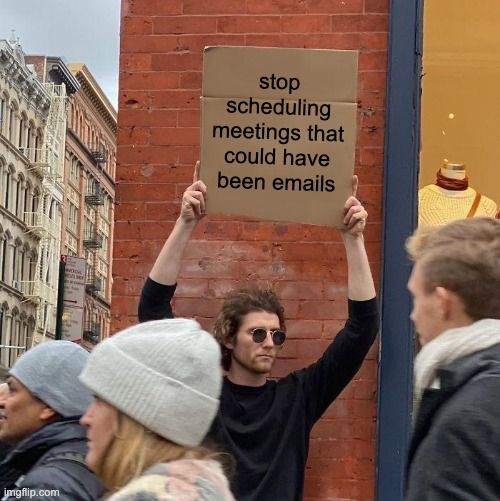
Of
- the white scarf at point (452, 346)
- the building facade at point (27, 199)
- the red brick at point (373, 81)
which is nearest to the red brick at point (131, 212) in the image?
the red brick at point (373, 81)

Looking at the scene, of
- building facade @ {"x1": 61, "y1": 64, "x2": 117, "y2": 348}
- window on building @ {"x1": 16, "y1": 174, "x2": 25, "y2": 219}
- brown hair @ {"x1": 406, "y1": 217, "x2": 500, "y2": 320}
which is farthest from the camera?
building facade @ {"x1": 61, "y1": 64, "x2": 117, "y2": 348}

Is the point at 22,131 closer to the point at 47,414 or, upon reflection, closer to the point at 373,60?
the point at 373,60

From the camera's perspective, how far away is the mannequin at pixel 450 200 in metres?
5.51

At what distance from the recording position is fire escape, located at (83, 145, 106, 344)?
71.1m

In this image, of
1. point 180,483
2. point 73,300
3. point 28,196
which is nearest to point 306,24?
point 180,483

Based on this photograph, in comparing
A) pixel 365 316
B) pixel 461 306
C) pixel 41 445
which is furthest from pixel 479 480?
pixel 365 316

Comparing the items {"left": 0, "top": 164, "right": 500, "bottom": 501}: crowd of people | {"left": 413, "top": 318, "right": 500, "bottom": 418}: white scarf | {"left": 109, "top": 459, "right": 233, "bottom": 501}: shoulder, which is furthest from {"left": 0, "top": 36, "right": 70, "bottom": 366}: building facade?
{"left": 109, "top": 459, "right": 233, "bottom": 501}: shoulder

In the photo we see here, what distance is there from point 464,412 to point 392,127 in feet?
9.85

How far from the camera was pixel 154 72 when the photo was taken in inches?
218

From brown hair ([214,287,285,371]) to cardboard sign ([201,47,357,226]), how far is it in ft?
1.15

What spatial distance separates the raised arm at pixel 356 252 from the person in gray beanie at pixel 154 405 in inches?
87.9

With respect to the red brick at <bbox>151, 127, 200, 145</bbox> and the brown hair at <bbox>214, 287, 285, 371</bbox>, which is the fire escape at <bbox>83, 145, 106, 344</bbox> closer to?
the red brick at <bbox>151, 127, 200, 145</bbox>

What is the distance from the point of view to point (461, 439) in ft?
8.02

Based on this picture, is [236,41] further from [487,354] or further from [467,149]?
[487,354]
